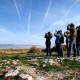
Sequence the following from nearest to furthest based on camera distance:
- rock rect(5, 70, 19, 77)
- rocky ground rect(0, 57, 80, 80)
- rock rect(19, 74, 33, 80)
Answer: rock rect(19, 74, 33, 80), rocky ground rect(0, 57, 80, 80), rock rect(5, 70, 19, 77)

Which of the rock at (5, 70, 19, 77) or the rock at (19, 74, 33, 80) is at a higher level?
the rock at (5, 70, 19, 77)

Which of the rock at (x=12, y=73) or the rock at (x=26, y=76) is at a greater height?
the rock at (x=12, y=73)

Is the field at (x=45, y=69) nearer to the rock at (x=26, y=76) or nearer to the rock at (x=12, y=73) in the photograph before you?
the rock at (x=12, y=73)

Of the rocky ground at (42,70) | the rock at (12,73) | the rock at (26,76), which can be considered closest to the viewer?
the rock at (26,76)

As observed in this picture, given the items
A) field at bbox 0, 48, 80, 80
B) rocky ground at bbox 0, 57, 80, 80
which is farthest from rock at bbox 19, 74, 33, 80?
field at bbox 0, 48, 80, 80

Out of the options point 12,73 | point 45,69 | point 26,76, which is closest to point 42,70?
point 45,69

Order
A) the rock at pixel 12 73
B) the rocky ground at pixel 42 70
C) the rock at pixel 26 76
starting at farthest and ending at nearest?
the rock at pixel 12 73 < the rocky ground at pixel 42 70 < the rock at pixel 26 76

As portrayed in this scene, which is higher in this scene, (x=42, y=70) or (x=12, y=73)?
(x=42, y=70)

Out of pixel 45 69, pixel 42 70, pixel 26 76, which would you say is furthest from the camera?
pixel 45 69

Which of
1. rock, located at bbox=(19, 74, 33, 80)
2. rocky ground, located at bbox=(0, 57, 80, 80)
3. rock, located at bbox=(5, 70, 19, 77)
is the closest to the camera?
rock, located at bbox=(19, 74, 33, 80)

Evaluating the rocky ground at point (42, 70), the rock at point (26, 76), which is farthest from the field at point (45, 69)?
the rock at point (26, 76)

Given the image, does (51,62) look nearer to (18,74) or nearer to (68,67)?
(68,67)

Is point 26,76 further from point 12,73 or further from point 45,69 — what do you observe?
point 45,69

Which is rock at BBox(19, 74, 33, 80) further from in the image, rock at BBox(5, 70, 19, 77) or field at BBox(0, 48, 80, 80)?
rock at BBox(5, 70, 19, 77)
